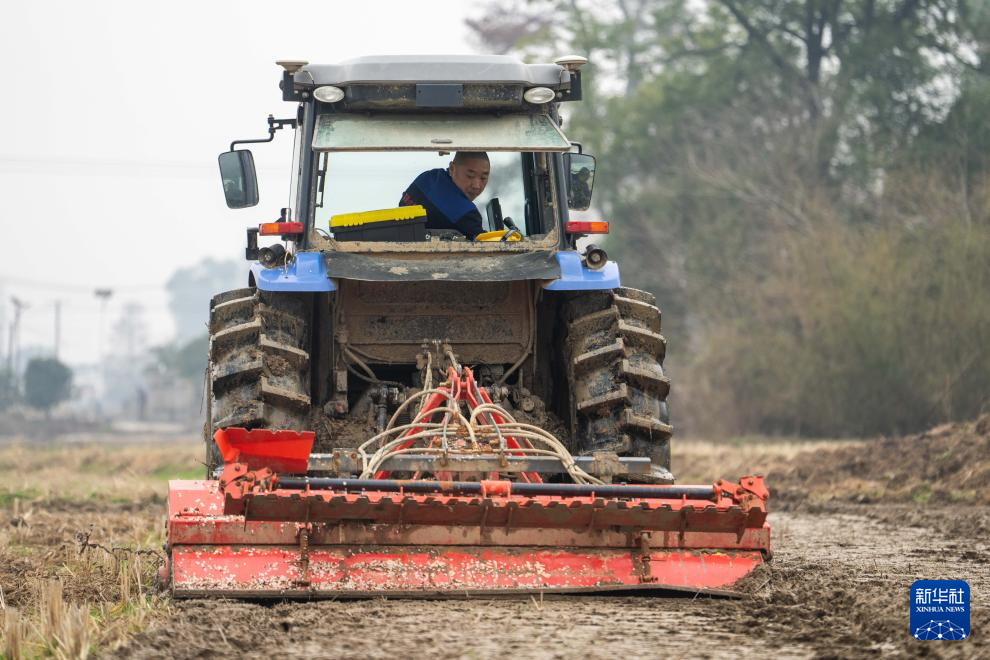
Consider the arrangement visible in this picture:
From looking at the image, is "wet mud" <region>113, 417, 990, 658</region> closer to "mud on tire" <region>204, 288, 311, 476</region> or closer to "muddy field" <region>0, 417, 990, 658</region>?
"muddy field" <region>0, 417, 990, 658</region>

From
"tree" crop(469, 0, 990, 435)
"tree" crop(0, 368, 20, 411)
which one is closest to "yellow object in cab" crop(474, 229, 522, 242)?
"tree" crop(469, 0, 990, 435)

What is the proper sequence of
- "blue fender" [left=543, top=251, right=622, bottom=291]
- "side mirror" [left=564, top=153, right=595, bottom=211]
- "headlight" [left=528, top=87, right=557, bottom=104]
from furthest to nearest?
"side mirror" [left=564, top=153, right=595, bottom=211] → "headlight" [left=528, top=87, right=557, bottom=104] → "blue fender" [left=543, top=251, right=622, bottom=291]

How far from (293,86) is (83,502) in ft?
19.1

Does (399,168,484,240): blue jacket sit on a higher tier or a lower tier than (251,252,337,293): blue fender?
higher

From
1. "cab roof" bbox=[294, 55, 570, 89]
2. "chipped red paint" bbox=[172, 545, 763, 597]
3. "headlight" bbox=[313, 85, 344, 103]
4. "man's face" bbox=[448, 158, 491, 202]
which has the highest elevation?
"cab roof" bbox=[294, 55, 570, 89]

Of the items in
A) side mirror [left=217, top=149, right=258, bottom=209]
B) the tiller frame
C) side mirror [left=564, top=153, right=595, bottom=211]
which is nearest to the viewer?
the tiller frame

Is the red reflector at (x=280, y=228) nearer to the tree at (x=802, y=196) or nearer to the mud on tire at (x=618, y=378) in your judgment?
the mud on tire at (x=618, y=378)

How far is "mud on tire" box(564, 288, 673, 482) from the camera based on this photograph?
22.6 feet

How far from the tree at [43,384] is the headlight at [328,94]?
4630 centimetres

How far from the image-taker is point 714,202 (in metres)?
30.6

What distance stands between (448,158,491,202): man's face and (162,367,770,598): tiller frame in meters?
1.98

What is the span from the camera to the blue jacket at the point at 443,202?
25.5 ft

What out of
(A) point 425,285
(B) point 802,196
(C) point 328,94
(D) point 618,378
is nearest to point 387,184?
(C) point 328,94

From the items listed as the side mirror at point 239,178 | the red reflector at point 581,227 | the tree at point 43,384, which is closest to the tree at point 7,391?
the tree at point 43,384
